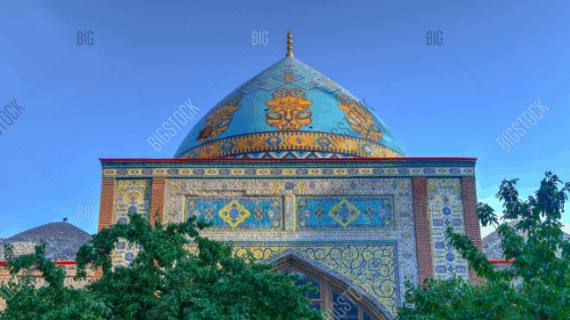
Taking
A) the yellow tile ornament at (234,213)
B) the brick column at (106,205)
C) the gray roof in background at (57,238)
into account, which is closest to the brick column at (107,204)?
the brick column at (106,205)

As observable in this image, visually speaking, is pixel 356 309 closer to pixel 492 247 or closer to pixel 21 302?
pixel 21 302

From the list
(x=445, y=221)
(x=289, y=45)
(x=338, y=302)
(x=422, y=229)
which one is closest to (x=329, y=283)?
(x=338, y=302)

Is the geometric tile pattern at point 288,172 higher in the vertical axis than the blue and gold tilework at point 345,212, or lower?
higher

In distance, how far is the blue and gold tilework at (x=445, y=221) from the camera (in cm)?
973

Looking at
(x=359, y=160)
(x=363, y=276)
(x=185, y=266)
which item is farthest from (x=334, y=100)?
(x=185, y=266)

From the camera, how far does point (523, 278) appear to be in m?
6.37

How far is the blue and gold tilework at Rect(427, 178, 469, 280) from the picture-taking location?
31.9 feet

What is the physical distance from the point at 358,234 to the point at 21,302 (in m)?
5.87

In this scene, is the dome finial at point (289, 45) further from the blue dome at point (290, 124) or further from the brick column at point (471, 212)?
the brick column at point (471, 212)

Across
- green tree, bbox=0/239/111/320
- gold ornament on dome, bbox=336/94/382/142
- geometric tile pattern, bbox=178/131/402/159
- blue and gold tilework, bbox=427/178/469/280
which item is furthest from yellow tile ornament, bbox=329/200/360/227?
green tree, bbox=0/239/111/320

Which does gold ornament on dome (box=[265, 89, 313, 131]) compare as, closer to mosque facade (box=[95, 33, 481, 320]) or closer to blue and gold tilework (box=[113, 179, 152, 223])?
mosque facade (box=[95, 33, 481, 320])

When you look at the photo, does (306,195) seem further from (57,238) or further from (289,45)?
(57,238)

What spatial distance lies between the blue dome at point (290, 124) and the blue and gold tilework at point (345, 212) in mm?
2321

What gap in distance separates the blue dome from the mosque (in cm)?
214
